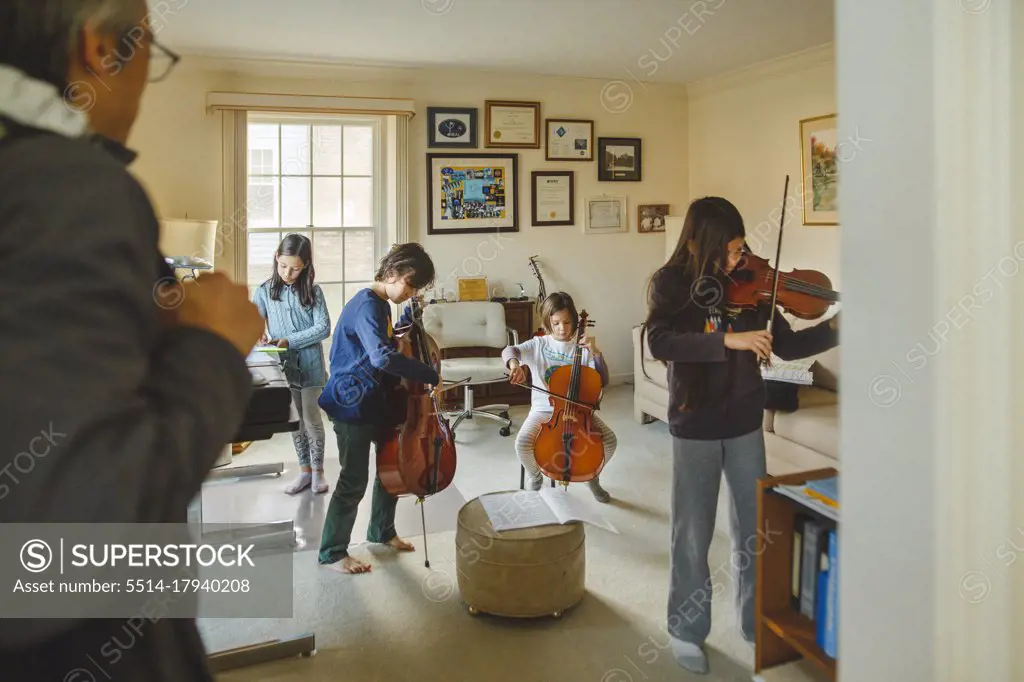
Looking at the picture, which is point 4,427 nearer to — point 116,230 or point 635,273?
point 116,230

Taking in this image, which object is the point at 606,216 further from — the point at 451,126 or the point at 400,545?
the point at 400,545

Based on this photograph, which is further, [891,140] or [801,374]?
[801,374]

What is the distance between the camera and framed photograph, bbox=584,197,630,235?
18.8ft

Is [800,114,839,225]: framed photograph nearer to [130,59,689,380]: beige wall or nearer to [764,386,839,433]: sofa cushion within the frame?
[130,59,689,380]: beige wall

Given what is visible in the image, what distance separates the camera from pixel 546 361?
3.18 m

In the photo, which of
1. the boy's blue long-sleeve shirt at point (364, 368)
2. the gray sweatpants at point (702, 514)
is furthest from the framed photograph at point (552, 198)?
the gray sweatpants at point (702, 514)

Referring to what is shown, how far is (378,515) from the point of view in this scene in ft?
9.41

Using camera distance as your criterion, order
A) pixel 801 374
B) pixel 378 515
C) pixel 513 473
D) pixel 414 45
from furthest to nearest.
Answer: pixel 414 45
pixel 513 473
pixel 801 374
pixel 378 515

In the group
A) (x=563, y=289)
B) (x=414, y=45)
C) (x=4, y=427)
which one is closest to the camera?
(x=4, y=427)

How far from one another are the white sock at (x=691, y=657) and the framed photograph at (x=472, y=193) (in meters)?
3.79

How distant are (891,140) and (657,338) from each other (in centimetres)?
133

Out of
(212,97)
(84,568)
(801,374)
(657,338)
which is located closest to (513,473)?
(801,374)

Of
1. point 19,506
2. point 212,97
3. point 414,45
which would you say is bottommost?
point 19,506

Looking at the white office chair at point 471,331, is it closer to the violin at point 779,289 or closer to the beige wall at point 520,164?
the beige wall at point 520,164
